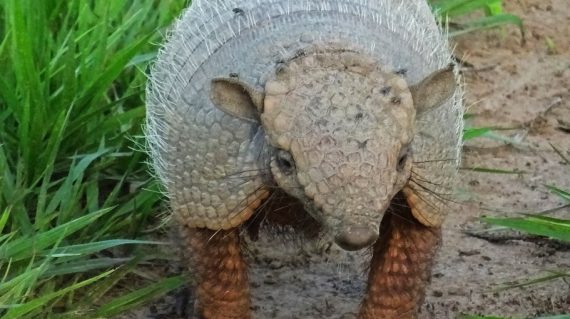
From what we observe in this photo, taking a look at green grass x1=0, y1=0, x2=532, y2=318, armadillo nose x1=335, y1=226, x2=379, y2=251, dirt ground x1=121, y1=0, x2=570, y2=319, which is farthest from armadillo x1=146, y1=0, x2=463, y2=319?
dirt ground x1=121, y1=0, x2=570, y2=319

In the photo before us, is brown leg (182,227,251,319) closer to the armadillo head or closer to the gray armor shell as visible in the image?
the gray armor shell

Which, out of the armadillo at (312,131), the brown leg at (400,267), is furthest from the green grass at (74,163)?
the brown leg at (400,267)

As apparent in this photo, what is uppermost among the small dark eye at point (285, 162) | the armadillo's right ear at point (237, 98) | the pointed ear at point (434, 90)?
the pointed ear at point (434, 90)

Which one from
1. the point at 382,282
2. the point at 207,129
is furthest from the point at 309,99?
the point at 382,282

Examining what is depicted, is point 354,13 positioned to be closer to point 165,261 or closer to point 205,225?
point 205,225

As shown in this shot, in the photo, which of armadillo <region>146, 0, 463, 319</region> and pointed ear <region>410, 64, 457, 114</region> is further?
pointed ear <region>410, 64, 457, 114</region>

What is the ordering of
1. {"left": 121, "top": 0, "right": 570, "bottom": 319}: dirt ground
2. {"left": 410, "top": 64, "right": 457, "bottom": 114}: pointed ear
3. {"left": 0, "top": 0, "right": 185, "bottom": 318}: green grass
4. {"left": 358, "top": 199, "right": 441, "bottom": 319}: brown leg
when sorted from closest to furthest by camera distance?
{"left": 410, "top": 64, "right": 457, "bottom": 114}: pointed ear
{"left": 358, "top": 199, "right": 441, "bottom": 319}: brown leg
{"left": 0, "top": 0, "right": 185, "bottom": 318}: green grass
{"left": 121, "top": 0, "right": 570, "bottom": 319}: dirt ground

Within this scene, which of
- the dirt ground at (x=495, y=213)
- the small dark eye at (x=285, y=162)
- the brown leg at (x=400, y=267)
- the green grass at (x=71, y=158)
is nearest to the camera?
the small dark eye at (x=285, y=162)

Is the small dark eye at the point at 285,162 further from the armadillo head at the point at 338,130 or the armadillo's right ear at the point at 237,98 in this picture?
the armadillo's right ear at the point at 237,98
